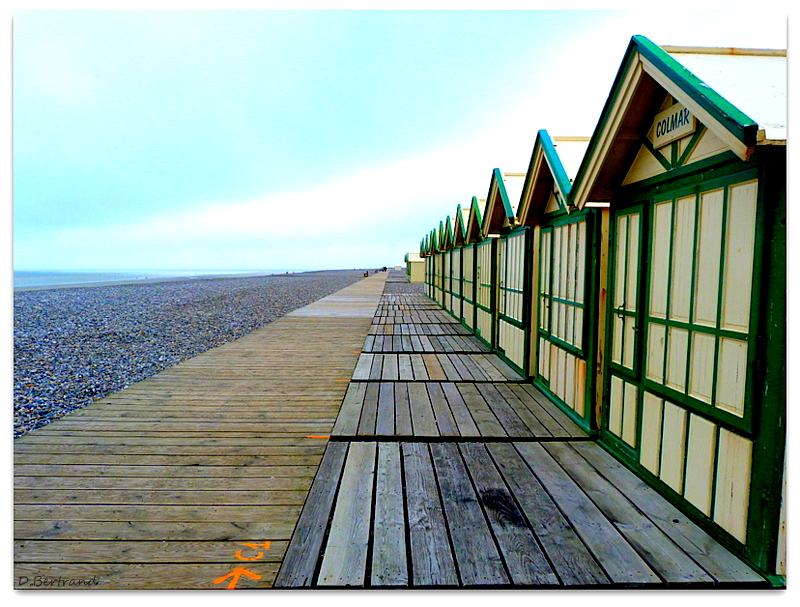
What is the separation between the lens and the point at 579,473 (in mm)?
3873

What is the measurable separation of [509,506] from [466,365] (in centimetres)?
466

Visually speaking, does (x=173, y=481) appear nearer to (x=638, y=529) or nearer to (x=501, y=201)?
(x=638, y=529)

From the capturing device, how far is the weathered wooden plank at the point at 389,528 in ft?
8.56

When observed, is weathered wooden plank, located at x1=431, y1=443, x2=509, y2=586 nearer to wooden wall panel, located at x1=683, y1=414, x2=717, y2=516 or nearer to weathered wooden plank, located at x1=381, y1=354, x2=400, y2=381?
wooden wall panel, located at x1=683, y1=414, x2=717, y2=516

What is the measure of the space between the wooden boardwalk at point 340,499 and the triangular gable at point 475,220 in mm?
5389

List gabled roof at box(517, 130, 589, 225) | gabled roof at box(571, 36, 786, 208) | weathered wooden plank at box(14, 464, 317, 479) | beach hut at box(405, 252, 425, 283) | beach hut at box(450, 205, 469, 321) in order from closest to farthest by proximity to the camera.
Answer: gabled roof at box(571, 36, 786, 208)
weathered wooden plank at box(14, 464, 317, 479)
gabled roof at box(517, 130, 589, 225)
beach hut at box(450, 205, 469, 321)
beach hut at box(405, 252, 425, 283)

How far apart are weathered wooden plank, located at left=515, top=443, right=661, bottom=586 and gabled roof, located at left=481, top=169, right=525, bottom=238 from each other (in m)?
4.42

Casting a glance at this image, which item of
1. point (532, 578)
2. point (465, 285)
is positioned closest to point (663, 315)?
point (532, 578)

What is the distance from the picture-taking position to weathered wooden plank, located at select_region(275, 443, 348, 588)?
8.57 feet

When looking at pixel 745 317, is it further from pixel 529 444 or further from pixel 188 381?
pixel 188 381

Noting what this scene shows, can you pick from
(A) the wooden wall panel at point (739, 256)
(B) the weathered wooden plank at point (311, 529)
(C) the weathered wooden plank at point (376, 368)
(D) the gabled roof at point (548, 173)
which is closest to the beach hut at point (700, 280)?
(A) the wooden wall panel at point (739, 256)

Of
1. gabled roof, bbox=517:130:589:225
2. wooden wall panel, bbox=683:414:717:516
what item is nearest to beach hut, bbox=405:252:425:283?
gabled roof, bbox=517:130:589:225

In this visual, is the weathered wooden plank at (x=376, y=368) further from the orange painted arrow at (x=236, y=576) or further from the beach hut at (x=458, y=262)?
the beach hut at (x=458, y=262)

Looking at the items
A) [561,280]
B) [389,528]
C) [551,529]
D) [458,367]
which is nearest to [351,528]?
[389,528]
